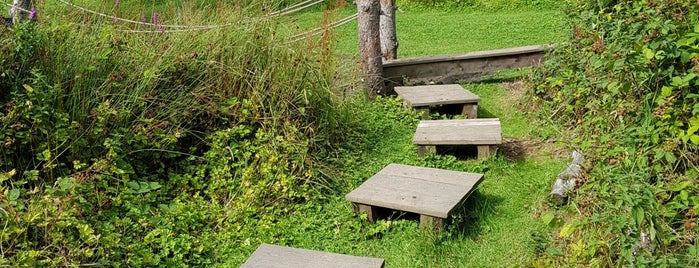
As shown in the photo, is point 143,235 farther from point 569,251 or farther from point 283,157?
point 569,251

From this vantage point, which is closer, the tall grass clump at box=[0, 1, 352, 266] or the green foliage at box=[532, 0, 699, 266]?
the green foliage at box=[532, 0, 699, 266]

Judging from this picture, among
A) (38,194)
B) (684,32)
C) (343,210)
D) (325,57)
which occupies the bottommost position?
(343,210)

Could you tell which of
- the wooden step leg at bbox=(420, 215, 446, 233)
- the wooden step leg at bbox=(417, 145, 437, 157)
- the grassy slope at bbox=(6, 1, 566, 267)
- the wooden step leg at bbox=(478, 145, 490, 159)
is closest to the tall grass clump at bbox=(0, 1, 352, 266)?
the grassy slope at bbox=(6, 1, 566, 267)

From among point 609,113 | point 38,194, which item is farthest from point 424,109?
point 38,194

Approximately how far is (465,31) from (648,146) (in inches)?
348

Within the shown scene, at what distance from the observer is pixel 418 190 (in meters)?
4.68

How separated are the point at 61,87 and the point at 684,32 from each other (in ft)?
12.5

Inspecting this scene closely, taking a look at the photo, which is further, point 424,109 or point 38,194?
point 424,109

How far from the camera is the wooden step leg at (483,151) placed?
570cm

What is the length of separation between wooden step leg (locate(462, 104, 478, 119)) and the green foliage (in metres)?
2.28

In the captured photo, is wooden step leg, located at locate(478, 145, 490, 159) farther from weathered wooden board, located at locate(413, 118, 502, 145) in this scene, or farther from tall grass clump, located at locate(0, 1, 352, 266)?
tall grass clump, located at locate(0, 1, 352, 266)

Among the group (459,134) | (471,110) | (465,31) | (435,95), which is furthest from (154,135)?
(465,31)

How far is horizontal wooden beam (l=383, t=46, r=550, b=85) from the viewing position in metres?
7.96

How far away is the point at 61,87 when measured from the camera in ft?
15.7
